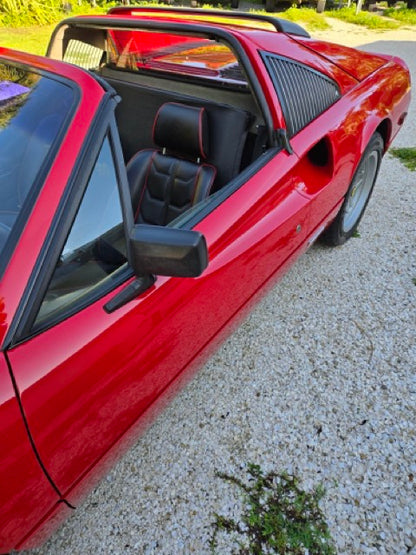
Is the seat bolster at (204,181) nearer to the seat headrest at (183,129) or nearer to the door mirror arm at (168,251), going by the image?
the seat headrest at (183,129)

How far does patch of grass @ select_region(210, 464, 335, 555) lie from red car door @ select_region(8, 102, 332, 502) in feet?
1.82

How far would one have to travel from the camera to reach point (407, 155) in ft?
13.7

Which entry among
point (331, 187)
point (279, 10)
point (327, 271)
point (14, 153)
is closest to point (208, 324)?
point (14, 153)

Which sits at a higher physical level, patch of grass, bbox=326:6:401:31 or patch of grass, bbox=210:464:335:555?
patch of grass, bbox=326:6:401:31

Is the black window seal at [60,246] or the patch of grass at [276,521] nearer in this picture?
the black window seal at [60,246]

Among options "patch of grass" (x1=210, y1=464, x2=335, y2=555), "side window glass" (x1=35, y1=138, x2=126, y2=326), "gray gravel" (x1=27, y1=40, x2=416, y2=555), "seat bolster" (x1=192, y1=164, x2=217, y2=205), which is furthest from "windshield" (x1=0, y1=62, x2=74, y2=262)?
"patch of grass" (x1=210, y1=464, x2=335, y2=555)

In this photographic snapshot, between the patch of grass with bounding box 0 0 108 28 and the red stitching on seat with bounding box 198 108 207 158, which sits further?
the patch of grass with bounding box 0 0 108 28

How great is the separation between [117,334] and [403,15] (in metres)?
16.5

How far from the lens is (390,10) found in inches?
553

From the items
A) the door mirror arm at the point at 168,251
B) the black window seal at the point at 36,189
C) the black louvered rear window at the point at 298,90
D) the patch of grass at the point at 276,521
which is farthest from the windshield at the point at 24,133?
the patch of grass at the point at 276,521

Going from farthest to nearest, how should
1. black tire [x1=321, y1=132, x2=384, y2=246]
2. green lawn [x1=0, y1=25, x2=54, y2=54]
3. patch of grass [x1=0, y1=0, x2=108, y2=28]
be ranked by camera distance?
patch of grass [x1=0, y1=0, x2=108, y2=28] < green lawn [x1=0, y1=25, x2=54, y2=54] < black tire [x1=321, y1=132, x2=384, y2=246]

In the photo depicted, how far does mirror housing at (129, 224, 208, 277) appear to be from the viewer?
3.18 feet

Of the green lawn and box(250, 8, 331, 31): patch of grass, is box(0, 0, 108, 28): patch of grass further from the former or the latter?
box(250, 8, 331, 31): patch of grass

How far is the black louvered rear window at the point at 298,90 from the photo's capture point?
175cm
